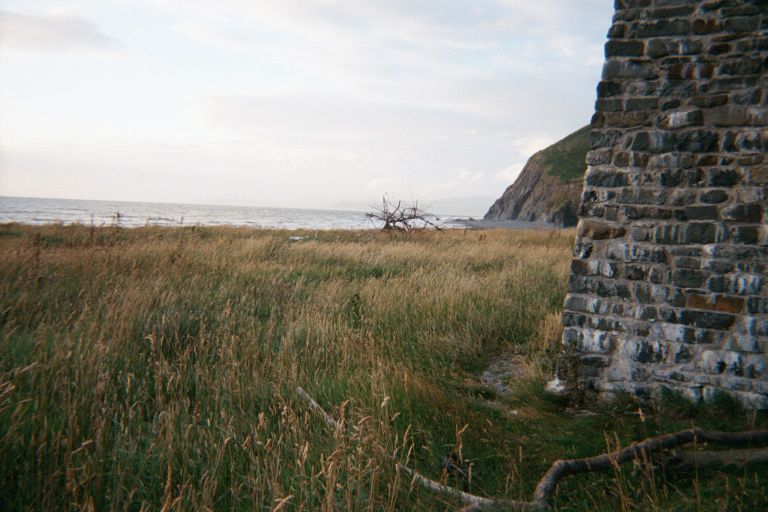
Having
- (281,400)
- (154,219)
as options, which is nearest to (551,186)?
(154,219)

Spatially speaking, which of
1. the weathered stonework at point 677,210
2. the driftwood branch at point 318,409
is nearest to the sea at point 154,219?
the driftwood branch at point 318,409

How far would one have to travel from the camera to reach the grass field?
104 inches

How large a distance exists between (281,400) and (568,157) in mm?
77895

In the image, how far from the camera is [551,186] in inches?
2739

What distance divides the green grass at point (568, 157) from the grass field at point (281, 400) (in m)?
62.2

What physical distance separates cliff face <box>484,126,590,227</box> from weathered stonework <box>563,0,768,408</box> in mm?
49861

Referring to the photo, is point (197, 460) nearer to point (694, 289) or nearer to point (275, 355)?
point (275, 355)

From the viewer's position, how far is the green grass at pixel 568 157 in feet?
217

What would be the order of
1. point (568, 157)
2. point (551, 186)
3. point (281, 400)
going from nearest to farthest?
point (281, 400)
point (551, 186)
point (568, 157)

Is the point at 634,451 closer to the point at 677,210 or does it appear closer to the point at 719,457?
the point at 719,457

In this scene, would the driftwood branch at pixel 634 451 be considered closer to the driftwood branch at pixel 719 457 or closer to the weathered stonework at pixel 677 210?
the driftwood branch at pixel 719 457

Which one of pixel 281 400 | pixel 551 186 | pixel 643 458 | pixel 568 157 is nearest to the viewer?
pixel 643 458

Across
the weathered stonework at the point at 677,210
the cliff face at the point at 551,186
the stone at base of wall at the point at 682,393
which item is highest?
the cliff face at the point at 551,186

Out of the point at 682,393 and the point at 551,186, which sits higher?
the point at 551,186
